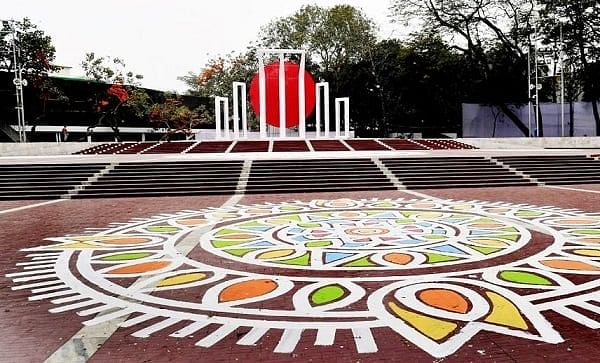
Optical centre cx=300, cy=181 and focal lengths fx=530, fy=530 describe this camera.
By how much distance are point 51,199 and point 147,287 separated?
11235mm

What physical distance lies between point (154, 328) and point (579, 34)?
4054cm

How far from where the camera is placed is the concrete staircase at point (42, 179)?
16125 millimetres

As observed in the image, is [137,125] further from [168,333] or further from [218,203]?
[168,333]

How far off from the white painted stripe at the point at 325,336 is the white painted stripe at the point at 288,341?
0.17 meters

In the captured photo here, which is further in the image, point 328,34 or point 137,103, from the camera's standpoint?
point 328,34

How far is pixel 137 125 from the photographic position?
48.1 m

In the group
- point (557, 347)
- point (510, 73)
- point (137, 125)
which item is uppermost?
point (510, 73)

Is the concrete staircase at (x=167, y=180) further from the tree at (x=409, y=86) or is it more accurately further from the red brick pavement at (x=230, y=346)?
the tree at (x=409, y=86)

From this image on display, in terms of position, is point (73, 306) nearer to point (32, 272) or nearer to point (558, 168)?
point (32, 272)

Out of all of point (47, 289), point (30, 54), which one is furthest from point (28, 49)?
point (47, 289)

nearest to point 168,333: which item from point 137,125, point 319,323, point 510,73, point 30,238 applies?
point 319,323

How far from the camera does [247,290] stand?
5.81 m

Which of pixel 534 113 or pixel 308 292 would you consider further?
pixel 534 113

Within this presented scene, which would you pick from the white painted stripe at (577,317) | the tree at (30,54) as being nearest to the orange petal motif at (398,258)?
the white painted stripe at (577,317)
